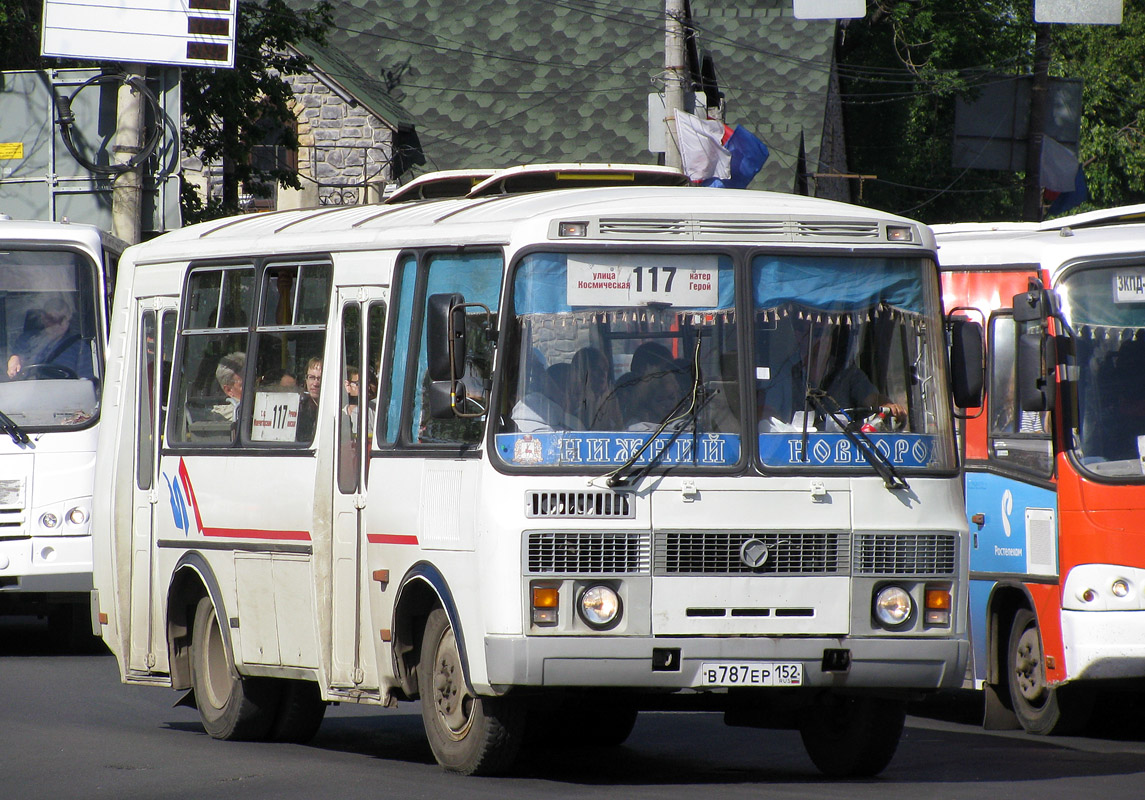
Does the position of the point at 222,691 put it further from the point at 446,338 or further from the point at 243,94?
the point at 243,94

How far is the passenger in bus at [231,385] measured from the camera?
1068 centimetres

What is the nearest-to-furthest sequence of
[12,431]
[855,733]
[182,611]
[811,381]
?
[811,381]
[855,733]
[182,611]
[12,431]

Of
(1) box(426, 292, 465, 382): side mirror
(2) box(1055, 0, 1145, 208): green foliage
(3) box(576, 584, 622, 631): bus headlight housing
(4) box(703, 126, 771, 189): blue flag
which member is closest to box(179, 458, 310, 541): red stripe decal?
(1) box(426, 292, 465, 382): side mirror

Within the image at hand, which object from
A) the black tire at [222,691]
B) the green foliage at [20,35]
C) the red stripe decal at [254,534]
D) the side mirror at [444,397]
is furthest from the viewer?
the green foliage at [20,35]

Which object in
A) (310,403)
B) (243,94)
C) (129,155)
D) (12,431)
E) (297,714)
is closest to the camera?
(310,403)

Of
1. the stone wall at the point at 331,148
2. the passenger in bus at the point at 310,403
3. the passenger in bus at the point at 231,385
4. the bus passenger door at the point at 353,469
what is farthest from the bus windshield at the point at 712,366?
the stone wall at the point at 331,148

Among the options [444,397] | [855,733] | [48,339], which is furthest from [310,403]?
[48,339]

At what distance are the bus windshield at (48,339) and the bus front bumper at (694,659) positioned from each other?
7680mm

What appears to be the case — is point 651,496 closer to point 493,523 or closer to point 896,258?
point 493,523

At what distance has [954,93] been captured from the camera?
43688 mm

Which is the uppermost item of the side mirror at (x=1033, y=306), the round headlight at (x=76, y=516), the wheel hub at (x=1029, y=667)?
the side mirror at (x=1033, y=306)

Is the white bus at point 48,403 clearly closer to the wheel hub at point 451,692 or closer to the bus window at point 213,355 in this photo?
the bus window at point 213,355

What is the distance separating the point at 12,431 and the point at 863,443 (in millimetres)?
8211

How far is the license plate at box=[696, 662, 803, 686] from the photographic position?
8477mm
